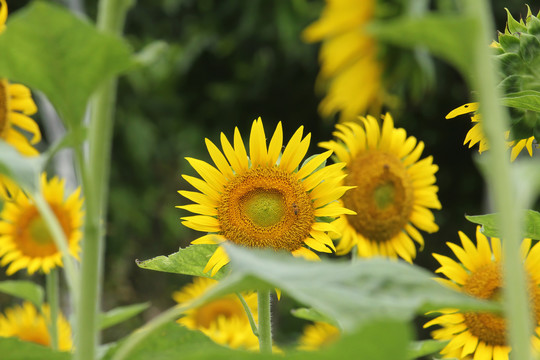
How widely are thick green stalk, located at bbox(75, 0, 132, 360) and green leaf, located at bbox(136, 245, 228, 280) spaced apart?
158 mm

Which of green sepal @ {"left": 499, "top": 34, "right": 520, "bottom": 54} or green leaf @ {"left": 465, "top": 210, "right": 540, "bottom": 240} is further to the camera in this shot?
green sepal @ {"left": 499, "top": 34, "right": 520, "bottom": 54}

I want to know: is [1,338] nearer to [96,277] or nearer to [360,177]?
[96,277]

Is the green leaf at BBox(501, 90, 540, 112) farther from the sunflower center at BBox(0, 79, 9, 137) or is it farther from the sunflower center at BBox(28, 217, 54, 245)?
the sunflower center at BBox(28, 217, 54, 245)

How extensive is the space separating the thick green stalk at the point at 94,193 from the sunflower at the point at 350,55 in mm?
207

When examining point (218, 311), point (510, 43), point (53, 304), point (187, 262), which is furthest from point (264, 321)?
point (218, 311)

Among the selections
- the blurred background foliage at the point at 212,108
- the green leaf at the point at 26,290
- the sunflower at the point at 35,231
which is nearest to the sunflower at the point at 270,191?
the green leaf at the point at 26,290

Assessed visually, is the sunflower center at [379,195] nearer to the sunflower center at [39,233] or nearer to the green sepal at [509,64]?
the green sepal at [509,64]

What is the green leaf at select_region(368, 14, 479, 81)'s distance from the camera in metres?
0.23

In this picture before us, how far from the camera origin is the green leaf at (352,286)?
25 cm

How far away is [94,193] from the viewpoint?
12.2 inches

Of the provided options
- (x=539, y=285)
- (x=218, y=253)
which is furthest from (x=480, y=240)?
(x=218, y=253)

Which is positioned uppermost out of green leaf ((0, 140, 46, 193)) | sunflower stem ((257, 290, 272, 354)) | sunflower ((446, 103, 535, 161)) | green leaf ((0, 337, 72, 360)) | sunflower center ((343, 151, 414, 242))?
sunflower center ((343, 151, 414, 242))

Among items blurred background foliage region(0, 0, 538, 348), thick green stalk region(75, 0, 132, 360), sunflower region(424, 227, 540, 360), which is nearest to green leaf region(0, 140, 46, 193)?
thick green stalk region(75, 0, 132, 360)

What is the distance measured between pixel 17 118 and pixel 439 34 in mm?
577
